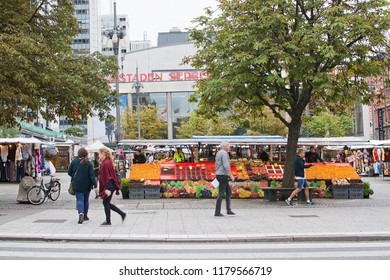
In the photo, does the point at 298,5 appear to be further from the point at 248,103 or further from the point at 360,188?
the point at 360,188

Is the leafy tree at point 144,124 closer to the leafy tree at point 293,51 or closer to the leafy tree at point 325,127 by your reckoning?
the leafy tree at point 325,127

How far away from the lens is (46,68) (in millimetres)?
17875

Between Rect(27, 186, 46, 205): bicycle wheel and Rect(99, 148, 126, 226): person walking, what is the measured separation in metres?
7.10

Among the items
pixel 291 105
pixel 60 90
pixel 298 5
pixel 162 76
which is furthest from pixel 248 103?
pixel 162 76

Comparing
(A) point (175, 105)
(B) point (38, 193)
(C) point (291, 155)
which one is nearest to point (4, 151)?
(B) point (38, 193)

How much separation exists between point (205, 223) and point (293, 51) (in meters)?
7.39

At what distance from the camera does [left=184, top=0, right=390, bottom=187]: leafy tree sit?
1748cm

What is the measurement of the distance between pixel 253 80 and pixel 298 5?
3351 millimetres

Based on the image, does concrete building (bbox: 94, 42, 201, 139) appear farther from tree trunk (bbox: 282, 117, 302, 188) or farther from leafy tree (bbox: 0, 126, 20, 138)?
tree trunk (bbox: 282, 117, 302, 188)

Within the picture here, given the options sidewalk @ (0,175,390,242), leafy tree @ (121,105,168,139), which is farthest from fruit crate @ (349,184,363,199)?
leafy tree @ (121,105,168,139)

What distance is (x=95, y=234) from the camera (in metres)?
11.4

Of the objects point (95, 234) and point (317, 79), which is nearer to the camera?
point (95, 234)

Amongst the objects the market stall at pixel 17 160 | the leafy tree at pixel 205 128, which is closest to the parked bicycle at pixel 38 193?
the market stall at pixel 17 160

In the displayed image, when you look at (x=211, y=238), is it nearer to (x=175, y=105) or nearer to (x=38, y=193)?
(x=38, y=193)
